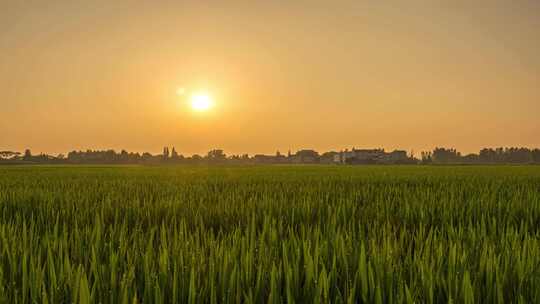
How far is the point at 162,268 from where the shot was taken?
1475mm

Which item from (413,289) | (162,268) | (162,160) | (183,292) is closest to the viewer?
(183,292)

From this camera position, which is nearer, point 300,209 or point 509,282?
point 509,282

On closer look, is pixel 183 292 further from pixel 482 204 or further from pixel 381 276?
pixel 482 204

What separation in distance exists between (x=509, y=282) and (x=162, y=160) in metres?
145

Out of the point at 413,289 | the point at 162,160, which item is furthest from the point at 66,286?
the point at 162,160

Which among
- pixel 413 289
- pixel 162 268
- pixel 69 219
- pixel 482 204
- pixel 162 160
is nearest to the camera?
pixel 413 289

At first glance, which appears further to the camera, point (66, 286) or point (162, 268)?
point (162, 268)

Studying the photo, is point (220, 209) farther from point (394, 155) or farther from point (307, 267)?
point (394, 155)

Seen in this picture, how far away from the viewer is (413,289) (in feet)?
4.50

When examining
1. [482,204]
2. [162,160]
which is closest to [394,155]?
[162,160]

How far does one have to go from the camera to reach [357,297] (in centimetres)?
140

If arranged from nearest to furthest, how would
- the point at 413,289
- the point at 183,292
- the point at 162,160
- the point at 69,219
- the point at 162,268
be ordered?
1. the point at 183,292
2. the point at 413,289
3. the point at 162,268
4. the point at 69,219
5. the point at 162,160

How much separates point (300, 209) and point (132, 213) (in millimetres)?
1570

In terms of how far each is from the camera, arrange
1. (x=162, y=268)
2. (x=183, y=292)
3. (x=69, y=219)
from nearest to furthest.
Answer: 1. (x=183, y=292)
2. (x=162, y=268)
3. (x=69, y=219)
